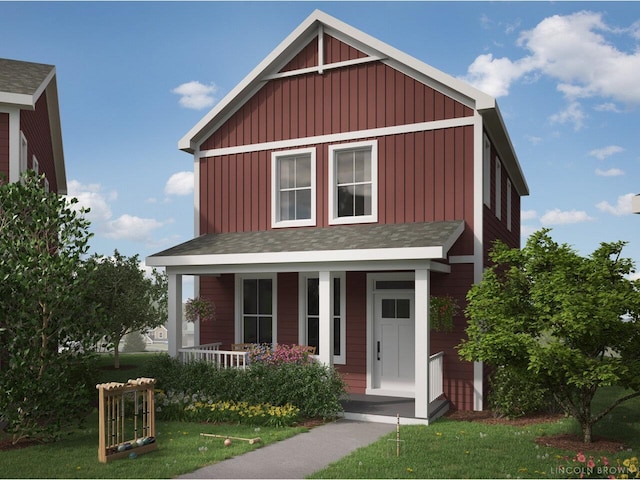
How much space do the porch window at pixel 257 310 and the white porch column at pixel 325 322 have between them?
317 centimetres

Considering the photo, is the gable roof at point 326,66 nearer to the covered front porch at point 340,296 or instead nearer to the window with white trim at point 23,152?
the covered front porch at point 340,296

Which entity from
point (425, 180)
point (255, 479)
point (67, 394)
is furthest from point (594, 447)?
point (67, 394)

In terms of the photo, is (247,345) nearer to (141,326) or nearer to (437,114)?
(437,114)

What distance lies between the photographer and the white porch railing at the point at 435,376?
11944mm

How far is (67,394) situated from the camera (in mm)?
10211

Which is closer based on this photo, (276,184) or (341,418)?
(341,418)

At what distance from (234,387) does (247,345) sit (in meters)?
2.19

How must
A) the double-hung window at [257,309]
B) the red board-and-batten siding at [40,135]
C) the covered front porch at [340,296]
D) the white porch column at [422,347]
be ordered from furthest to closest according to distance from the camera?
the double-hung window at [257,309]
the red board-and-batten siding at [40,135]
the covered front porch at [340,296]
the white porch column at [422,347]

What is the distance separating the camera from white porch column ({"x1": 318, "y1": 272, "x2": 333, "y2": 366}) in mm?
11992

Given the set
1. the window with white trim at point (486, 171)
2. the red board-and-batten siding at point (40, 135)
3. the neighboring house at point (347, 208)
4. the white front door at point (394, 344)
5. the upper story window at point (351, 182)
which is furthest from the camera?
the red board-and-batten siding at point (40, 135)

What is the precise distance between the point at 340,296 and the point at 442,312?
2.89 meters

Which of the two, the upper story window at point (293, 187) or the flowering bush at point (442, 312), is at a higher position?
the upper story window at point (293, 187)

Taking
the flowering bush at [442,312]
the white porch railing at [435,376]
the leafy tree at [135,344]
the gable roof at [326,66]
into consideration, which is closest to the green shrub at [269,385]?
the white porch railing at [435,376]

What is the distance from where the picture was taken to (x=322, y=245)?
12641mm
